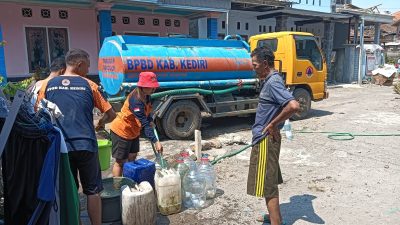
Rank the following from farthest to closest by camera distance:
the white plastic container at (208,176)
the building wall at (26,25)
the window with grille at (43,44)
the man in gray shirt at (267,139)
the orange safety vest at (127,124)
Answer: the window with grille at (43,44) → the building wall at (26,25) → the white plastic container at (208,176) → the orange safety vest at (127,124) → the man in gray shirt at (267,139)

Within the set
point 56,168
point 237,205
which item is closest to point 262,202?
point 237,205

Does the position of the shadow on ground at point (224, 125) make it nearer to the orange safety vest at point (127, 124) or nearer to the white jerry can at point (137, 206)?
the orange safety vest at point (127, 124)

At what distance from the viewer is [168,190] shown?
397 cm

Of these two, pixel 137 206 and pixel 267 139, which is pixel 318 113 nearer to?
pixel 267 139

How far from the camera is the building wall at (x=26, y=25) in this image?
11.0 metres

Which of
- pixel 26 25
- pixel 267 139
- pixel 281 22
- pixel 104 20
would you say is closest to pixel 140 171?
pixel 267 139

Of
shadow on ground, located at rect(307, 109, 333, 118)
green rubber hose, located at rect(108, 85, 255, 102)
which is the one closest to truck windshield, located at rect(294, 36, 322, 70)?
shadow on ground, located at rect(307, 109, 333, 118)

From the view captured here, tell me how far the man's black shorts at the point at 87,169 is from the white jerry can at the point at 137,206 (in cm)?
43

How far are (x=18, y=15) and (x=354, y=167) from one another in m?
10.6

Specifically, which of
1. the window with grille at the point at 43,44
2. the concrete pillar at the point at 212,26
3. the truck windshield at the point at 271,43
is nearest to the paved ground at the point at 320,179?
the truck windshield at the point at 271,43

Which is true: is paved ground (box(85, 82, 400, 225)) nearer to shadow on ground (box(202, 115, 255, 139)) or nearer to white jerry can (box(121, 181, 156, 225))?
shadow on ground (box(202, 115, 255, 139))

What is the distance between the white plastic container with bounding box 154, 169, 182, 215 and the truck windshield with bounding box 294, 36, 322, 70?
21.3 feet

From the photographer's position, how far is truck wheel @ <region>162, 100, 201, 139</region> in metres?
7.45

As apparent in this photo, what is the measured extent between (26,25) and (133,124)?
9022 millimetres
